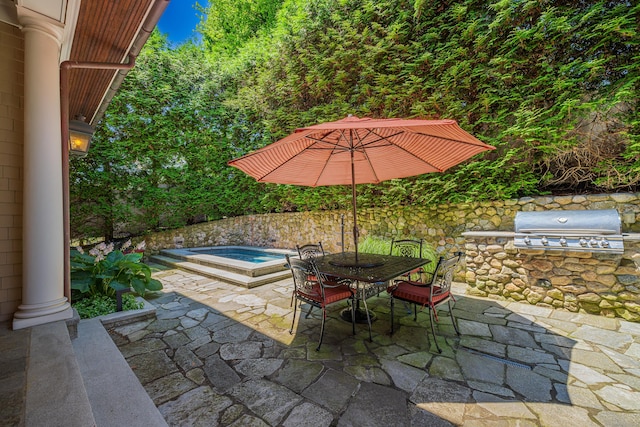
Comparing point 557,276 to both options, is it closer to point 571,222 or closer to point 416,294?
point 571,222

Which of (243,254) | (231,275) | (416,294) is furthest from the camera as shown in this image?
(243,254)

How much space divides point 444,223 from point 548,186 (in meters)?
1.74

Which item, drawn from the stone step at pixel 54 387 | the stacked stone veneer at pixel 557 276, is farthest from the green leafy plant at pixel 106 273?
the stacked stone veneer at pixel 557 276

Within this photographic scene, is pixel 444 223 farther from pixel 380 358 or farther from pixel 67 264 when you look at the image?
pixel 67 264

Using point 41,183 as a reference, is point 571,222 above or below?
below

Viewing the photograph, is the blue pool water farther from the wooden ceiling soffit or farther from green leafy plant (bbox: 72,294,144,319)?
the wooden ceiling soffit

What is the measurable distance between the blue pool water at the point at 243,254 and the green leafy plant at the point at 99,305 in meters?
4.18

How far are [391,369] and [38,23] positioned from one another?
464 cm

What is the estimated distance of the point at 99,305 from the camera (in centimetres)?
364

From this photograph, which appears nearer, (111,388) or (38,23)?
(111,388)

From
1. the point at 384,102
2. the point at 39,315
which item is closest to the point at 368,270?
the point at 39,315

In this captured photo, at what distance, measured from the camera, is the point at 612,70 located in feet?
11.8

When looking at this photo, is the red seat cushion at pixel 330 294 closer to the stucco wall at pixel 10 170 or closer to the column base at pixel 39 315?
the column base at pixel 39 315

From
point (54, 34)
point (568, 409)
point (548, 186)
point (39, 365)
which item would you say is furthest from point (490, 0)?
point (39, 365)
